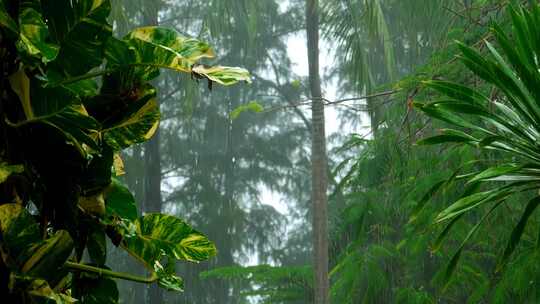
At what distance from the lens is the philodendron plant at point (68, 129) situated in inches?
38.9

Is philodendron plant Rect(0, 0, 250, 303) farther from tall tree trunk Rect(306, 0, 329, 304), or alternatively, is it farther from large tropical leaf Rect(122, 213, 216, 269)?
tall tree trunk Rect(306, 0, 329, 304)

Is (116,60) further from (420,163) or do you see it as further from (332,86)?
(332,86)

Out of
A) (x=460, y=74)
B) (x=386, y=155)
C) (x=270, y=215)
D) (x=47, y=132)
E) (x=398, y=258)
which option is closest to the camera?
(x=47, y=132)

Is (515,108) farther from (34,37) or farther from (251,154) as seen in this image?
(251,154)

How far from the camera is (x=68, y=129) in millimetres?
1049

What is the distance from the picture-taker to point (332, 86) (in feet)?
50.8

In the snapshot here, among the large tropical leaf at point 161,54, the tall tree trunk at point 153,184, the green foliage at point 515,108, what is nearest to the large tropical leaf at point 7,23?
the large tropical leaf at point 161,54

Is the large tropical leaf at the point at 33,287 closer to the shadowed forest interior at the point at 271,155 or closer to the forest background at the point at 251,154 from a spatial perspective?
the shadowed forest interior at the point at 271,155

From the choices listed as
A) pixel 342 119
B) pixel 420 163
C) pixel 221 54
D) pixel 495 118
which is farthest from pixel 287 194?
pixel 495 118

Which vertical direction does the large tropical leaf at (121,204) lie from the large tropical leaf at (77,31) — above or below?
below

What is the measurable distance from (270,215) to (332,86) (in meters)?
2.52

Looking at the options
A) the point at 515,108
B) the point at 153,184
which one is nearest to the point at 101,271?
the point at 515,108

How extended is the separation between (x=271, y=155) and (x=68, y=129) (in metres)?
14.2

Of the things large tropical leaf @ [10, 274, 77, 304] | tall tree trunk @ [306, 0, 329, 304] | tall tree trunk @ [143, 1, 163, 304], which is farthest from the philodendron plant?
tall tree trunk @ [143, 1, 163, 304]
